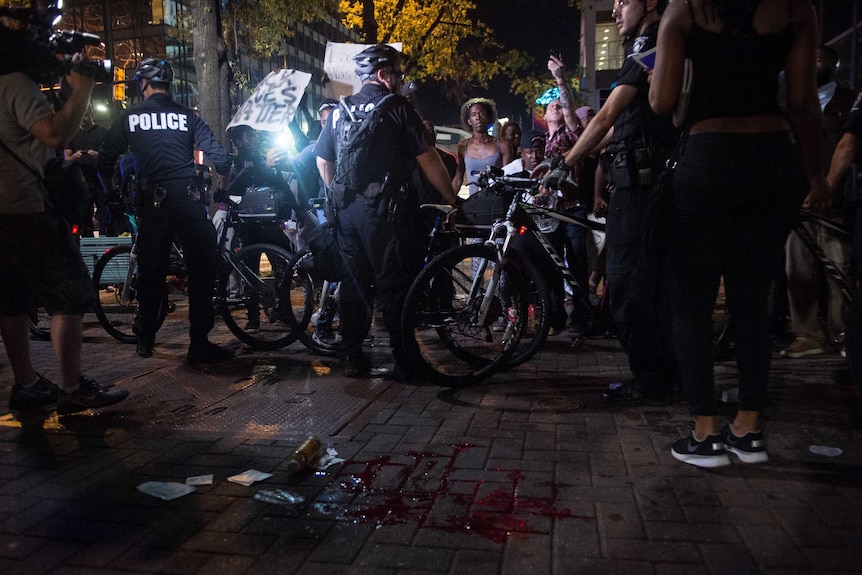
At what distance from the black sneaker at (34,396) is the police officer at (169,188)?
123 centimetres

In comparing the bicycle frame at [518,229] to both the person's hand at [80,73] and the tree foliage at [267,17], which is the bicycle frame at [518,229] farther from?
the tree foliage at [267,17]

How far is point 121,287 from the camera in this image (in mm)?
6605

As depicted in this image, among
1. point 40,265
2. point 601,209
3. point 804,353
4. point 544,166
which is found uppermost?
point 544,166

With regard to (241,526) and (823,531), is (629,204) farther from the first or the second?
(241,526)

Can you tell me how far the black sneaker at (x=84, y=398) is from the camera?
396 cm

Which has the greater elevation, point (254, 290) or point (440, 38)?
point (440, 38)

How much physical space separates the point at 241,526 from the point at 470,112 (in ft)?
17.9

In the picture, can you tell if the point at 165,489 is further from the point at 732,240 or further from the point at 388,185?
the point at 732,240

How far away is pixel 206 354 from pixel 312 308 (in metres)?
0.91

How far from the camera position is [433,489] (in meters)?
2.80

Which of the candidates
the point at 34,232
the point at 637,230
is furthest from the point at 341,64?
the point at 637,230

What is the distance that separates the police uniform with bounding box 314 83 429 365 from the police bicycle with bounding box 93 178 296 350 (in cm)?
118

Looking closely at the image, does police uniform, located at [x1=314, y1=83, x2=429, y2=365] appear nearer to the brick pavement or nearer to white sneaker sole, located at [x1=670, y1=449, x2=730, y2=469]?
the brick pavement

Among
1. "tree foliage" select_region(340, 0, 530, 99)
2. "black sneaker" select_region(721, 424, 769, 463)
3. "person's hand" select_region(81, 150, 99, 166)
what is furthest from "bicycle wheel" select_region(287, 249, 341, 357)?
"tree foliage" select_region(340, 0, 530, 99)
